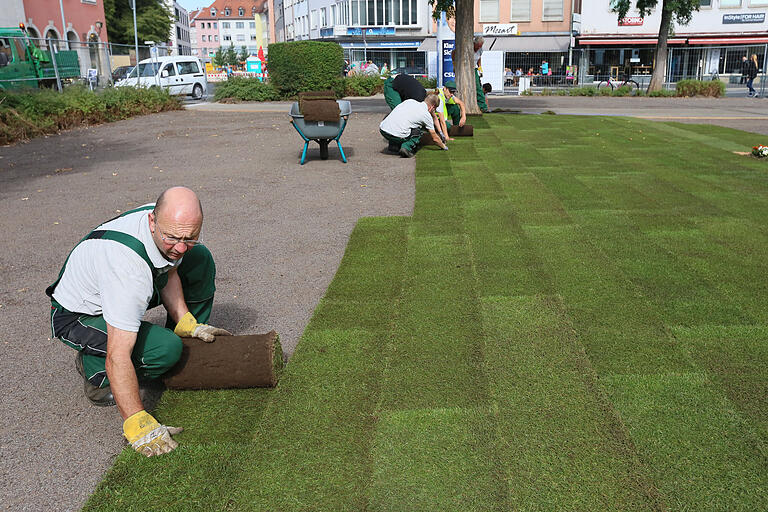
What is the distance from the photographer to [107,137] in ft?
53.0

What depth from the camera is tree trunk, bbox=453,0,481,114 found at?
18.4 meters

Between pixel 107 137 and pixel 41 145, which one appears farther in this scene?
pixel 107 137

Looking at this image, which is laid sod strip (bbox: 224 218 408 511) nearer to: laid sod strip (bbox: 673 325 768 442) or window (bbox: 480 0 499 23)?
laid sod strip (bbox: 673 325 768 442)

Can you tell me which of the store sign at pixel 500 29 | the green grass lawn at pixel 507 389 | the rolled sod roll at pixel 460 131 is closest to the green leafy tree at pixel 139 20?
the store sign at pixel 500 29

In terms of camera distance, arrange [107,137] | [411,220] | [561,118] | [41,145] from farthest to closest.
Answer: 1. [561,118]
2. [107,137]
3. [41,145]
4. [411,220]

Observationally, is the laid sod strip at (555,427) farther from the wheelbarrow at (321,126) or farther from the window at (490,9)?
the window at (490,9)

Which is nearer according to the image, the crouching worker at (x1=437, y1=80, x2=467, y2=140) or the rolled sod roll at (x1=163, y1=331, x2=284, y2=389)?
the rolled sod roll at (x1=163, y1=331, x2=284, y2=389)

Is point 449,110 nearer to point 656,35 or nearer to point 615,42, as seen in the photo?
point 615,42

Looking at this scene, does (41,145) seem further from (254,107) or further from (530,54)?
(530,54)

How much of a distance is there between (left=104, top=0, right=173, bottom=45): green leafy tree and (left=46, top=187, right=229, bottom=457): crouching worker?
51906 mm

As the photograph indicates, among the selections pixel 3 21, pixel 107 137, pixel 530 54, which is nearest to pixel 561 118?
pixel 107 137

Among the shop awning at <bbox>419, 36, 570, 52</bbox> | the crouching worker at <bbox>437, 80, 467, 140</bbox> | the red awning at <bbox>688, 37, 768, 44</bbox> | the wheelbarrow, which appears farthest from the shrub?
the red awning at <bbox>688, 37, 768, 44</bbox>

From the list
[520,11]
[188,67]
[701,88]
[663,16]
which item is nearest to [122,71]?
[188,67]

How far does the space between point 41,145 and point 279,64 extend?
14898mm
